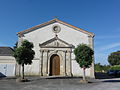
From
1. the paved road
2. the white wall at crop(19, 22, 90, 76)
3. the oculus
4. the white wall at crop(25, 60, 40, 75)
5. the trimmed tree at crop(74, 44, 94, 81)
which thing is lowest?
the paved road

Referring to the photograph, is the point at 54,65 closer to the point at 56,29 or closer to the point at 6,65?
the point at 56,29

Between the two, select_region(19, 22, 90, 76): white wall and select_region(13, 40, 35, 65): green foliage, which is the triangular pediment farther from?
select_region(13, 40, 35, 65): green foliage

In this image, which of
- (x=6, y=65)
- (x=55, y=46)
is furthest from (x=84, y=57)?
(x=6, y=65)

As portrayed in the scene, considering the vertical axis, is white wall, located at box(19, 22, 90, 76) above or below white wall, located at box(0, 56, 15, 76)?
above

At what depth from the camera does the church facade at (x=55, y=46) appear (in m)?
16.7

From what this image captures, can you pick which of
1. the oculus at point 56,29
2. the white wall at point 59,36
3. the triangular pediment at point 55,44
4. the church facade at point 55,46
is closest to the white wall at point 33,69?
the church facade at point 55,46

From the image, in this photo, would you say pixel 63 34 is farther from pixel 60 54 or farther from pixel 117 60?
pixel 117 60

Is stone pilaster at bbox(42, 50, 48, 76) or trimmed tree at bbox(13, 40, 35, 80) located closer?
trimmed tree at bbox(13, 40, 35, 80)

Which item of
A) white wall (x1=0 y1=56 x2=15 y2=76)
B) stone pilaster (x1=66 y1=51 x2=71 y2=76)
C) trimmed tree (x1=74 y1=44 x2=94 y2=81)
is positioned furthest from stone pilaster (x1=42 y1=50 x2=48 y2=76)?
trimmed tree (x1=74 y1=44 x2=94 y2=81)

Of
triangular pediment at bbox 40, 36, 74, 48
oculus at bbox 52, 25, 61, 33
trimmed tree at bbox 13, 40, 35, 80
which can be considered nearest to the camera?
trimmed tree at bbox 13, 40, 35, 80

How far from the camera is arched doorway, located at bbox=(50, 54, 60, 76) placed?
1709cm

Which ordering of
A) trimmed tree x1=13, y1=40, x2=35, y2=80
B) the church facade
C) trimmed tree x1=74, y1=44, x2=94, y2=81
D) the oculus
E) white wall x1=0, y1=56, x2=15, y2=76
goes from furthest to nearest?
1. white wall x1=0, y1=56, x2=15, y2=76
2. the oculus
3. the church facade
4. trimmed tree x1=13, y1=40, x2=35, y2=80
5. trimmed tree x1=74, y1=44, x2=94, y2=81

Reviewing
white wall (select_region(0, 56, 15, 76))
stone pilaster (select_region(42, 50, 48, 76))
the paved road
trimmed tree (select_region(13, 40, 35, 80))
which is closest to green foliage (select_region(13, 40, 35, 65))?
trimmed tree (select_region(13, 40, 35, 80))

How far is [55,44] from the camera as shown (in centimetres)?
1736
